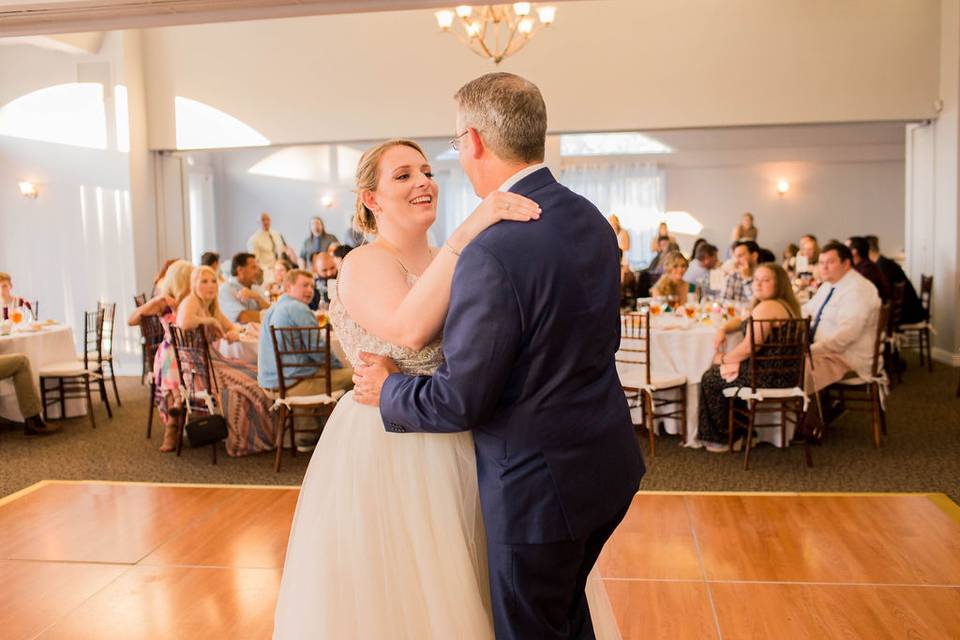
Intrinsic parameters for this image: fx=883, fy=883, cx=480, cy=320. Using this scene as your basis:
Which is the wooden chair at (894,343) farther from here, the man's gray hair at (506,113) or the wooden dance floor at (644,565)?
the man's gray hair at (506,113)

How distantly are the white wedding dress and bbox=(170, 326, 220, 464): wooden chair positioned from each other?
396 cm

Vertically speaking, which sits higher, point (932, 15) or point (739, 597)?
point (932, 15)

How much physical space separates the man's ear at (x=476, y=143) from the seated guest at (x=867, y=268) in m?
7.12

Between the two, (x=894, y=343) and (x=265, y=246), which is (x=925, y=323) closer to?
(x=894, y=343)

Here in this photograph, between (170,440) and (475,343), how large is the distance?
5.13 meters

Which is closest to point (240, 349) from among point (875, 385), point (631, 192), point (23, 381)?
point (23, 381)

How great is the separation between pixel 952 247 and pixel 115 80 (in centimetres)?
947

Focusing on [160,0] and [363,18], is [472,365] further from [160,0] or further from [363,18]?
[363,18]

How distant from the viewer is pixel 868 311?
19.8 ft

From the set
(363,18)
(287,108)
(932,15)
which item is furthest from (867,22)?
(287,108)

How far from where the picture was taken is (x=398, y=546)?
201 cm

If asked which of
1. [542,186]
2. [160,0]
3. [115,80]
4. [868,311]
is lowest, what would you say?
[868,311]

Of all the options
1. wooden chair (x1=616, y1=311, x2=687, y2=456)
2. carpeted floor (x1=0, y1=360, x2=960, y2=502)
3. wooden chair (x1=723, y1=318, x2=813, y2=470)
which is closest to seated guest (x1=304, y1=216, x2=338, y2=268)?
carpeted floor (x1=0, y1=360, x2=960, y2=502)

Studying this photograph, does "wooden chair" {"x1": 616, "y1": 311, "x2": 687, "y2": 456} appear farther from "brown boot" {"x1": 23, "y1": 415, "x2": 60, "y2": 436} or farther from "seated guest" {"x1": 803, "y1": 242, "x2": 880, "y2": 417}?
"brown boot" {"x1": 23, "y1": 415, "x2": 60, "y2": 436}
